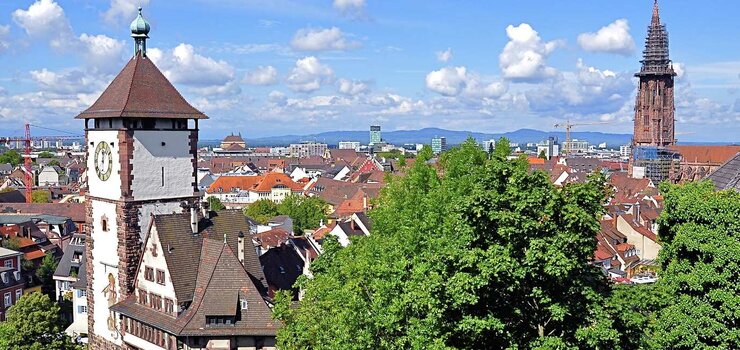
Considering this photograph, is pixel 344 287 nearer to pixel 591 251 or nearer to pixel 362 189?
pixel 591 251

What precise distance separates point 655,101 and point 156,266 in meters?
165

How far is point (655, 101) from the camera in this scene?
582 feet

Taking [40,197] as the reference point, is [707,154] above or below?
above

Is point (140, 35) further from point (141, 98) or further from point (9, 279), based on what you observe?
point (9, 279)

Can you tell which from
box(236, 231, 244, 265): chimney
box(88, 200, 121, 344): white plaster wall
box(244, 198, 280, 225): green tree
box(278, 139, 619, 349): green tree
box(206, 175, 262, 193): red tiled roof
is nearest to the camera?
box(278, 139, 619, 349): green tree

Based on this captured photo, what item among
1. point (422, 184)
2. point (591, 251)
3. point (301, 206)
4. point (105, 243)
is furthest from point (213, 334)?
point (301, 206)

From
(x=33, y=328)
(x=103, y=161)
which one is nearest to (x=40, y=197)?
(x=33, y=328)

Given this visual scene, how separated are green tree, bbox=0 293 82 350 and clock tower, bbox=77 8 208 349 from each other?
5.03 m

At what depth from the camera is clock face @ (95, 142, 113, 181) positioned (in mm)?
36938

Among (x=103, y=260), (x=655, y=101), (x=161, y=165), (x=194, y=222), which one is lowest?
(x=103, y=260)

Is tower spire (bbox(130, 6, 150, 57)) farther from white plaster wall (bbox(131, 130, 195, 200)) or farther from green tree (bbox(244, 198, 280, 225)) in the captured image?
green tree (bbox(244, 198, 280, 225))

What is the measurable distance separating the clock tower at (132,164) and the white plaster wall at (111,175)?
0.05 metres

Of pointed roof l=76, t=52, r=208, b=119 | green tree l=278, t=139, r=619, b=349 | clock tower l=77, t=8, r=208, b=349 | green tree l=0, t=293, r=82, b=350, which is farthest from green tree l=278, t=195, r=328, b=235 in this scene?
green tree l=278, t=139, r=619, b=349

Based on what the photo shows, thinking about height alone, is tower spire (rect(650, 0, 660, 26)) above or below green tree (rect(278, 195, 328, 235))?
above
